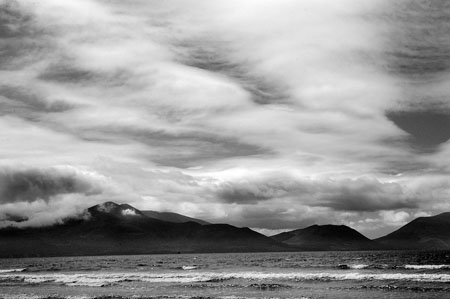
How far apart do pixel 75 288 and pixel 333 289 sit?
36.3 meters

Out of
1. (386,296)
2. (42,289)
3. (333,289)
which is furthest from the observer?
(42,289)

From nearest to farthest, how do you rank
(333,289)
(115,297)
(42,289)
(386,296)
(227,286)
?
(386,296) → (115,297) → (333,289) → (227,286) → (42,289)

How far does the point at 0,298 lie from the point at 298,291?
35546 millimetres

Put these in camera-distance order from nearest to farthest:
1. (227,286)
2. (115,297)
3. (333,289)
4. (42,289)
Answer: (115,297)
(333,289)
(227,286)
(42,289)

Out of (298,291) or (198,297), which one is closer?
(198,297)

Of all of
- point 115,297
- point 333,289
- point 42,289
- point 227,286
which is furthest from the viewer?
point 42,289

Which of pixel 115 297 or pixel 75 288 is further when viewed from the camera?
pixel 75 288

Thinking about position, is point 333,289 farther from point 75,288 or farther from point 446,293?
point 75,288

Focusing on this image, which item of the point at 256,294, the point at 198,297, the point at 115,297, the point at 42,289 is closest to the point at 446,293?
the point at 256,294

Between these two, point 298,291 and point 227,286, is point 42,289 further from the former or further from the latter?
point 298,291

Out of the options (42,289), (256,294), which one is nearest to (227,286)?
(256,294)

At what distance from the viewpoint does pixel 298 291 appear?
5984 centimetres

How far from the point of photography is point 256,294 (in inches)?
2263

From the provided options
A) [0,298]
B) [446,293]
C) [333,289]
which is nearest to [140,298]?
[0,298]
